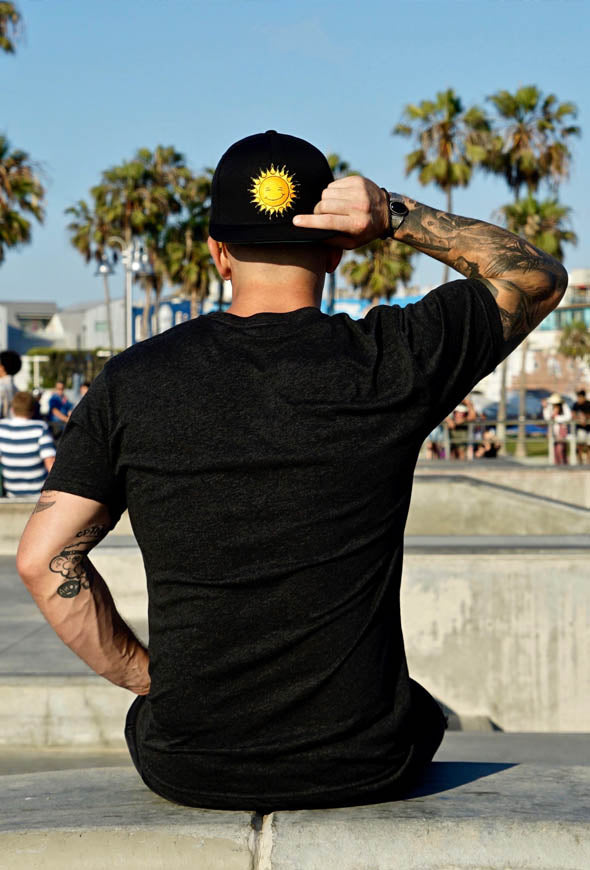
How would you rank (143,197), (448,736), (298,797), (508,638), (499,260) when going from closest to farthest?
(298,797), (499,260), (448,736), (508,638), (143,197)

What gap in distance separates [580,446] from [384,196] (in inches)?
877

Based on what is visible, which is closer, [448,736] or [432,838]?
[432,838]

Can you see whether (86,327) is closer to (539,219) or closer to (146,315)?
(146,315)

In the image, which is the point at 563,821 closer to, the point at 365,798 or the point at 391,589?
the point at 365,798

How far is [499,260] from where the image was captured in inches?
94.7

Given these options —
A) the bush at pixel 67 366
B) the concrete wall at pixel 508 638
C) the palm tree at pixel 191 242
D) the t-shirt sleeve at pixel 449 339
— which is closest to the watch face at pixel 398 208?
the t-shirt sleeve at pixel 449 339

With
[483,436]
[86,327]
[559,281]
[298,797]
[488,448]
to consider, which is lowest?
[488,448]

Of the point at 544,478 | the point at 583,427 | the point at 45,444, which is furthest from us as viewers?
the point at 583,427

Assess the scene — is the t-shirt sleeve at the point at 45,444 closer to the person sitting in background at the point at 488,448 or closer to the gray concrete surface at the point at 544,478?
the gray concrete surface at the point at 544,478

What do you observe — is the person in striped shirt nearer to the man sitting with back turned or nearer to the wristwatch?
the wristwatch

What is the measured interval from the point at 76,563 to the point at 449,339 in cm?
90

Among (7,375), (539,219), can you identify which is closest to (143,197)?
(539,219)

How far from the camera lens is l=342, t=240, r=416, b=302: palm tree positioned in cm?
4728

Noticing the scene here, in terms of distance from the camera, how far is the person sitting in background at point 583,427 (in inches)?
909
